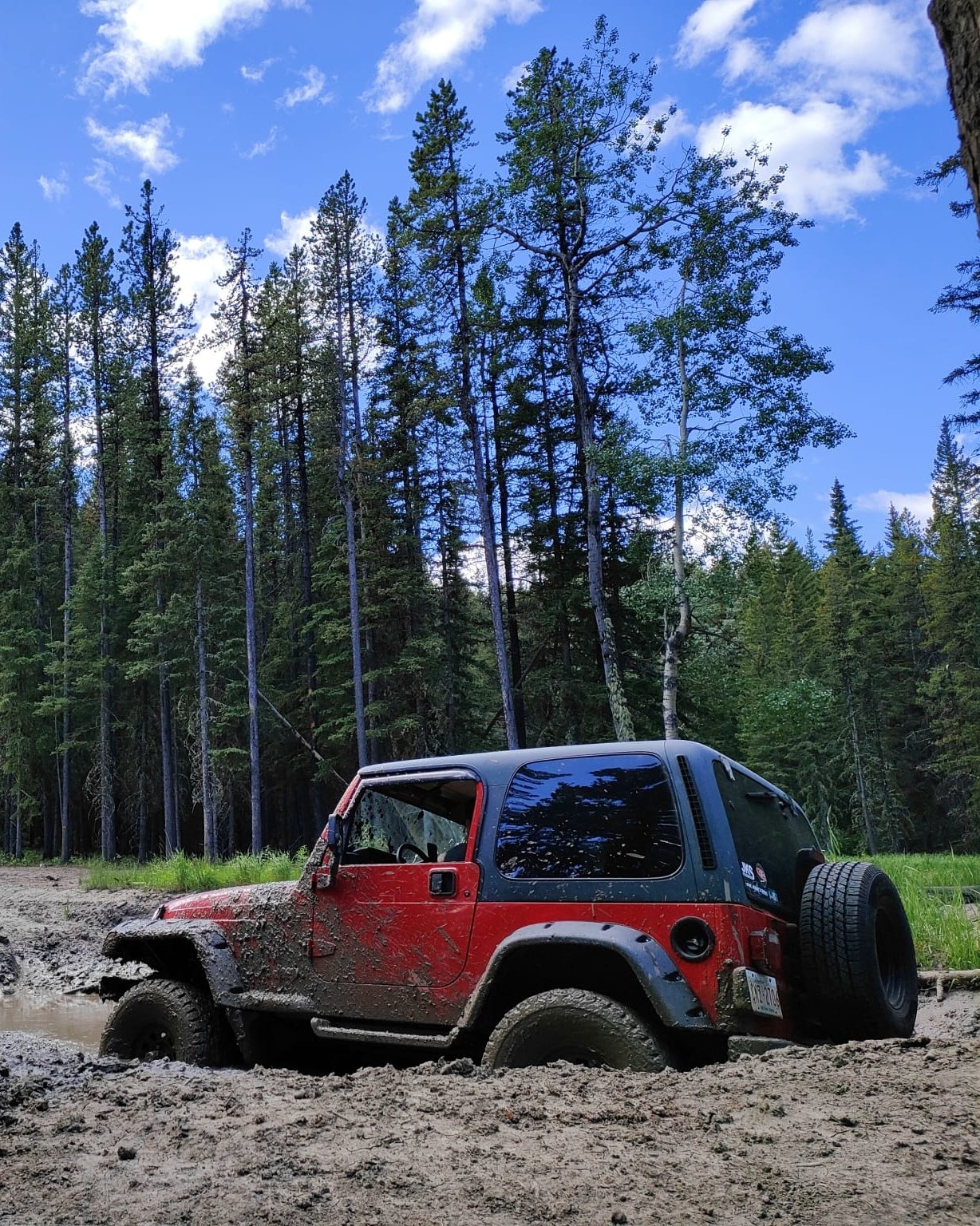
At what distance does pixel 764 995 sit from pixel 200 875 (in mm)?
17942

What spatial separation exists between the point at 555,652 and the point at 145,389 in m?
19.7

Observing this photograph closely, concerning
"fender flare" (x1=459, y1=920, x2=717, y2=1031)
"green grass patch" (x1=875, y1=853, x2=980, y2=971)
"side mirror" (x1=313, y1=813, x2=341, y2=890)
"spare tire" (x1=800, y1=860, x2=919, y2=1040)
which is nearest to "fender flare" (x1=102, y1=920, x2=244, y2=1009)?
"side mirror" (x1=313, y1=813, x2=341, y2=890)

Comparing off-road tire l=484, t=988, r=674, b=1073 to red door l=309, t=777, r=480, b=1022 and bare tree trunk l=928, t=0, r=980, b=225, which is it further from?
bare tree trunk l=928, t=0, r=980, b=225

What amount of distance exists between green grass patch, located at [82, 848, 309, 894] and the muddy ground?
13.8m

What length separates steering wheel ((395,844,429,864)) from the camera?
17.7 feet

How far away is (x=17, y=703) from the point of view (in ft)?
126

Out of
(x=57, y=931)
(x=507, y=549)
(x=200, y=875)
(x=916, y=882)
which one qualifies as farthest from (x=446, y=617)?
(x=916, y=882)

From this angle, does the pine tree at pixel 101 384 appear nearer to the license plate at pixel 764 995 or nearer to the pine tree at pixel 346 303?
the pine tree at pixel 346 303

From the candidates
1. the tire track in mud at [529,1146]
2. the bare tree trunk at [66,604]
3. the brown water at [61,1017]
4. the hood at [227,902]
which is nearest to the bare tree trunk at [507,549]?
the bare tree trunk at [66,604]

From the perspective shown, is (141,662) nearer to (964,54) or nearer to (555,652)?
(555,652)

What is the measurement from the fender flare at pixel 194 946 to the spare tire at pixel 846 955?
10.8 feet

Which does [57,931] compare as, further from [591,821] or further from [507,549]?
[507,549]

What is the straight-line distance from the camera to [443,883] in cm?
488

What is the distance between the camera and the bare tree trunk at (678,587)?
21953 mm
